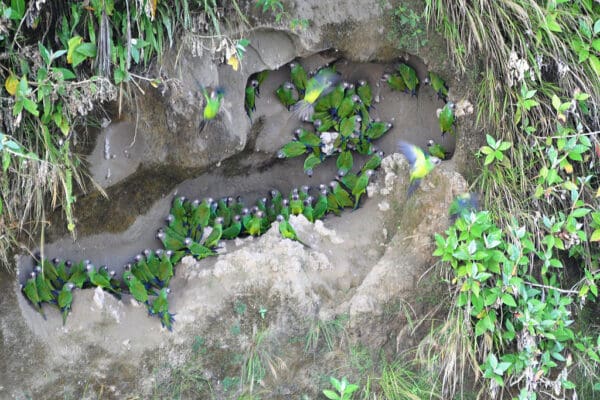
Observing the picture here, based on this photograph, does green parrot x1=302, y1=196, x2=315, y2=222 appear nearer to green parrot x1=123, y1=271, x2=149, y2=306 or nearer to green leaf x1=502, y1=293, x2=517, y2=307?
green parrot x1=123, y1=271, x2=149, y2=306

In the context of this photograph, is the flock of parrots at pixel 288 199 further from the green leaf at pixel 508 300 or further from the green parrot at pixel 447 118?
the green leaf at pixel 508 300

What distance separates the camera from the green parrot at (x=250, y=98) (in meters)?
3.51

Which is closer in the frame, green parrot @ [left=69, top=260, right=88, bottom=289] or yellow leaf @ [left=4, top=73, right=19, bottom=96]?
yellow leaf @ [left=4, top=73, right=19, bottom=96]

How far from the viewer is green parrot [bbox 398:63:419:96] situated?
359 centimetres

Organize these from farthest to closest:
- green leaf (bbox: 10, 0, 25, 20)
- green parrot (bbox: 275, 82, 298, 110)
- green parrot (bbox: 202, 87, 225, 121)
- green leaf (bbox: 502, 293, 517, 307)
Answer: green parrot (bbox: 275, 82, 298, 110)
green parrot (bbox: 202, 87, 225, 121)
green leaf (bbox: 502, 293, 517, 307)
green leaf (bbox: 10, 0, 25, 20)

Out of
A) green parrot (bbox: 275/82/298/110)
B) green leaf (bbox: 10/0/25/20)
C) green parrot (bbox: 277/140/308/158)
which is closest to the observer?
green leaf (bbox: 10/0/25/20)

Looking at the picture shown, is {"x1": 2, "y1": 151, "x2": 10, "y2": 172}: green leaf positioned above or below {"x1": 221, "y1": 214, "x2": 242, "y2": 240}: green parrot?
above

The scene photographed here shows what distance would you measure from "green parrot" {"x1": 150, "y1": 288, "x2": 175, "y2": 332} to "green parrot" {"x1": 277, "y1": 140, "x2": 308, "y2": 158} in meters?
0.93

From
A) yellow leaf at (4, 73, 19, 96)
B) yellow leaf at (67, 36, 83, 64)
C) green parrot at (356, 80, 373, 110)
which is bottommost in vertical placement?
green parrot at (356, 80, 373, 110)

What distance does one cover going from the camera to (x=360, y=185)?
354cm

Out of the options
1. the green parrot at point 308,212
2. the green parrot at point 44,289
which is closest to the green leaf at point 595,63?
the green parrot at point 308,212

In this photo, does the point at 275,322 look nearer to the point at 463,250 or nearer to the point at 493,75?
the point at 463,250

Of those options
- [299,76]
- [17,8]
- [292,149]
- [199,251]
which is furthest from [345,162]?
[17,8]

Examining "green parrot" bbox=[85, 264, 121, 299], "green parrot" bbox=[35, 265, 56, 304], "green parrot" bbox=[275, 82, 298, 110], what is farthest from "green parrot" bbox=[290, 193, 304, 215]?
"green parrot" bbox=[35, 265, 56, 304]
